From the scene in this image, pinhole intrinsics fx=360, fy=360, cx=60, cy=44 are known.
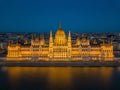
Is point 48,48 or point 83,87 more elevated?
point 48,48

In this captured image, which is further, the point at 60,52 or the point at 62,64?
the point at 60,52

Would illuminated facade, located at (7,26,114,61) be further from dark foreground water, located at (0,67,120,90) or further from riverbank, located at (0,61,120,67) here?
dark foreground water, located at (0,67,120,90)

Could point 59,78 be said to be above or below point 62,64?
below

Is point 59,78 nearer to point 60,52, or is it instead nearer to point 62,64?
point 62,64

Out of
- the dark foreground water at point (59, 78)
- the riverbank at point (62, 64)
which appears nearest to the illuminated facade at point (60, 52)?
the riverbank at point (62, 64)

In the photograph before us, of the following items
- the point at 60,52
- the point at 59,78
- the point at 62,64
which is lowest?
the point at 59,78

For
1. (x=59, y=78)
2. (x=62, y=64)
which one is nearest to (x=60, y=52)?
(x=62, y=64)

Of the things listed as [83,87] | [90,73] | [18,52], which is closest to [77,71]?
[90,73]

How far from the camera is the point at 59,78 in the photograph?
2648 cm

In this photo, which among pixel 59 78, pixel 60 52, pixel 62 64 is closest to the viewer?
pixel 59 78

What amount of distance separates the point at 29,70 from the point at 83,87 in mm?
7698

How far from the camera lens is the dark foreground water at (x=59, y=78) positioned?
2370 cm

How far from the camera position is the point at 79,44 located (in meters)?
36.9

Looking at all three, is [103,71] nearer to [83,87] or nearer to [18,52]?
[83,87]
